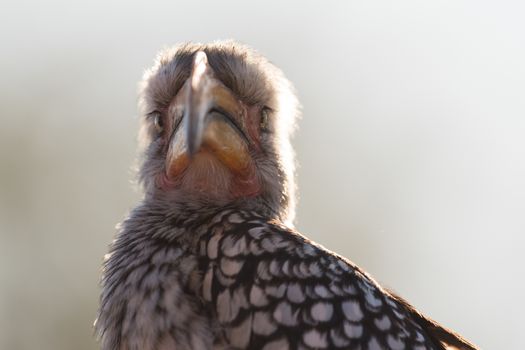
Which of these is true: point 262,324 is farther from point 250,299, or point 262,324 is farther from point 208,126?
point 208,126

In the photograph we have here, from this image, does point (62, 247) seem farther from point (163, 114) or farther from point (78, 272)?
point (163, 114)

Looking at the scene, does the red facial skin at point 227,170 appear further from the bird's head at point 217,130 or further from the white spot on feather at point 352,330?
the white spot on feather at point 352,330

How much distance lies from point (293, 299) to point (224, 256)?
34cm

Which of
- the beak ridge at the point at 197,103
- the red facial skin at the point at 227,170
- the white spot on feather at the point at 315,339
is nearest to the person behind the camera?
the white spot on feather at the point at 315,339

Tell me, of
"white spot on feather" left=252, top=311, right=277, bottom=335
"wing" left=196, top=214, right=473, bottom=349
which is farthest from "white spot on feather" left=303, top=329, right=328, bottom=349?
"white spot on feather" left=252, top=311, right=277, bottom=335

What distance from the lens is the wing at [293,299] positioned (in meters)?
4.46

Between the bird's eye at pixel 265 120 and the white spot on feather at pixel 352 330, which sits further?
the bird's eye at pixel 265 120

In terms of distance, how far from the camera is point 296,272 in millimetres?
4578

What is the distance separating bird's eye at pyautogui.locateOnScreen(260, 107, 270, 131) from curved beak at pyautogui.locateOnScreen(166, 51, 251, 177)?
1.04 feet

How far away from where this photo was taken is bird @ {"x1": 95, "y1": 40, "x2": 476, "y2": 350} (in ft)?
14.8

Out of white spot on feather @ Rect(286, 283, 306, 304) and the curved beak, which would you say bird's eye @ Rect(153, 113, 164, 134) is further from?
white spot on feather @ Rect(286, 283, 306, 304)

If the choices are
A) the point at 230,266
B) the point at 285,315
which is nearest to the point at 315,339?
the point at 285,315

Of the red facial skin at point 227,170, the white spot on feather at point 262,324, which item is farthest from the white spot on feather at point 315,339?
the red facial skin at point 227,170

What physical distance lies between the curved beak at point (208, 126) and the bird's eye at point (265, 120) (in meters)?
0.32
